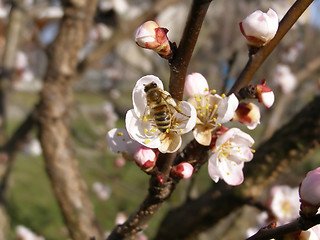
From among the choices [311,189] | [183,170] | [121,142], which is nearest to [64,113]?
[121,142]

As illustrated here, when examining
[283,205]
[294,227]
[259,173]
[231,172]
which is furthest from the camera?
[283,205]

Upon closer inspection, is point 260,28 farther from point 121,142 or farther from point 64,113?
point 64,113

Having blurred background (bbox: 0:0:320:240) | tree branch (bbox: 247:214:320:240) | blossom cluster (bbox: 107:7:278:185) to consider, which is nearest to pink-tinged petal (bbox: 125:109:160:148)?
blossom cluster (bbox: 107:7:278:185)

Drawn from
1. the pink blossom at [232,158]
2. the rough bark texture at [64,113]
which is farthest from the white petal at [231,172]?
the rough bark texture at [64,113]

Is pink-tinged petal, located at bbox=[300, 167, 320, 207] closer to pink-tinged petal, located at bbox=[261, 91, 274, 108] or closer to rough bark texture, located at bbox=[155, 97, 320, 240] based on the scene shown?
pink-tinged petal, located at bbox=[261, 91, 274, 108]

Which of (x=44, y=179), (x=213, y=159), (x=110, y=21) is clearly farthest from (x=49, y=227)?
(x=213, y=159)

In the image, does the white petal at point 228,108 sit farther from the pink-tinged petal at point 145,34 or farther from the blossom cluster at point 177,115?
the pink-tinged petal at point 145,34

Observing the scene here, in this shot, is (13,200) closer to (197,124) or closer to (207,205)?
(207,205)
